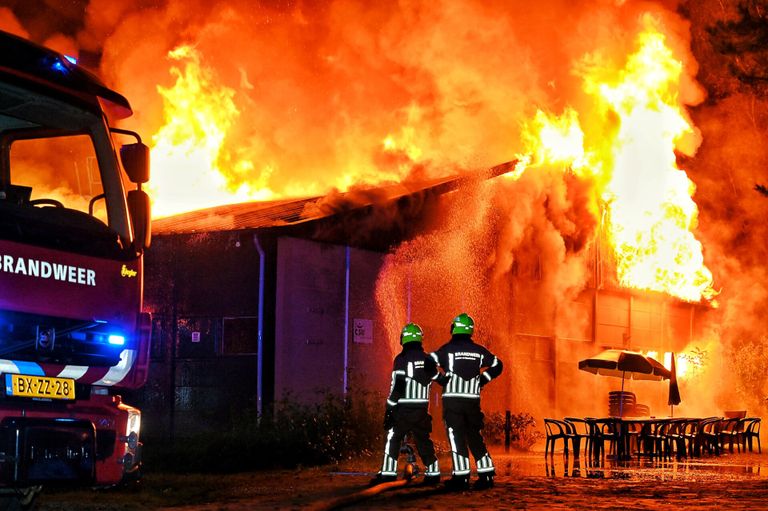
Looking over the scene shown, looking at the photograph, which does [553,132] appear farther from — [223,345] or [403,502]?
[403,502]

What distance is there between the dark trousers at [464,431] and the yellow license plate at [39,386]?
17.6 ft

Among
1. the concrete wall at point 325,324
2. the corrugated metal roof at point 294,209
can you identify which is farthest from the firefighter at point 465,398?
the corrugated metal roof at point 294,209

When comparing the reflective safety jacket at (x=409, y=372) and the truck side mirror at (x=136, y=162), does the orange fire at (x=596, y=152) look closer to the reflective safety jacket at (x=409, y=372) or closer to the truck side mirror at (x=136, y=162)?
the reflective safety jacket at (x=409, y=372)

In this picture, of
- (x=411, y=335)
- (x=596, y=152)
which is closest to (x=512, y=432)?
(x=596, y=152)

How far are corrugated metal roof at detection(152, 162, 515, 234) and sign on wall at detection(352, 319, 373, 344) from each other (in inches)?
81.0

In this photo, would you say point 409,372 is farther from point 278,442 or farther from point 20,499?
point 20,499

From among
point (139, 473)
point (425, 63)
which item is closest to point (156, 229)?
point (425, 63)

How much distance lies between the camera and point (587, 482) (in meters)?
13.4

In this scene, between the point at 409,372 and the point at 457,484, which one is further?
the point at 409,372

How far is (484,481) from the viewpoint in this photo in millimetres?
12195

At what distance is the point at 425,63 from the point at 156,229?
8.72 m

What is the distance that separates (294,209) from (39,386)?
13.2m

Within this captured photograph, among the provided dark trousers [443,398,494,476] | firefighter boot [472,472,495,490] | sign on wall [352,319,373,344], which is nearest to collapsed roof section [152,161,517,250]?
sign on wall [352,319,373,344]

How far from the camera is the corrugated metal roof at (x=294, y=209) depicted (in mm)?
18750
